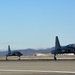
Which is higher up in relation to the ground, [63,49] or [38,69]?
[63,49]

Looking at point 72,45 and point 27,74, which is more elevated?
point 72,45

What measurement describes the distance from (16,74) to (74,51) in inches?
2687

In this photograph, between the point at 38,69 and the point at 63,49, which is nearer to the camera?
the point at 38,69

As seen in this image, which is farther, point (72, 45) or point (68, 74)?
point (72, 45)

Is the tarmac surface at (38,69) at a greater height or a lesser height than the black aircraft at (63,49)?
lesser

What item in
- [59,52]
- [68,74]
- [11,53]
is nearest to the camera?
[68,74]

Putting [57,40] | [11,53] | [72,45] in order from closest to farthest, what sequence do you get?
[72,45] < [57,40] < [11,53]

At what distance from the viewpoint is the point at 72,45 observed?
294ft

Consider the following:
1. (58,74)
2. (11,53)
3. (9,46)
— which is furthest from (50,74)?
(9,46)

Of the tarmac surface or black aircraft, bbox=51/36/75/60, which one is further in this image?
black aircraft, bbox=51/36/75/60

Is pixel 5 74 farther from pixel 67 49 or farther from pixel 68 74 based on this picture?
pixel 67 49

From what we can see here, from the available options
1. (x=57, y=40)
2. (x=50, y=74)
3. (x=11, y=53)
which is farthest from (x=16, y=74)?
(x=11, y=53)

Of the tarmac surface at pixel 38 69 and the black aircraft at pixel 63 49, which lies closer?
the tarmac surface at pixel 38 69

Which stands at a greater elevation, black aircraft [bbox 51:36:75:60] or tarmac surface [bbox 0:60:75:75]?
black aircraft [bbox 51:36:75:60]
